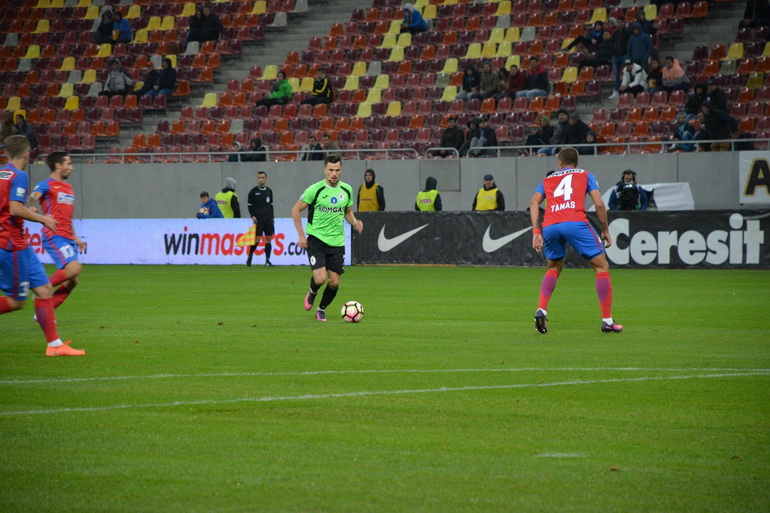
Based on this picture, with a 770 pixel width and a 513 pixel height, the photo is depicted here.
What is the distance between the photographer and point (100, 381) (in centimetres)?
884

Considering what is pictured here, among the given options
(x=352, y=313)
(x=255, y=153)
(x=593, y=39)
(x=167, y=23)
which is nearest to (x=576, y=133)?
(x=593, y=39)

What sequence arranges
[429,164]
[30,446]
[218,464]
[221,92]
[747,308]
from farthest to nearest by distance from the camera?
[221,92] < [429,164] < [747,308] < [30,446] < [218,464]

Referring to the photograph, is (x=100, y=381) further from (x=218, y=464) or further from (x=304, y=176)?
(x=304, y=176)

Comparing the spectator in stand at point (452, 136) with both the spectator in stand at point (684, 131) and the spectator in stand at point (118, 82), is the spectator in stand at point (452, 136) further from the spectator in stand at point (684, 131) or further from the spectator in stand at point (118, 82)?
the spectator in stand at point (118, 82)

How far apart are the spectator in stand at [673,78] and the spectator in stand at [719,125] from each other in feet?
7.11

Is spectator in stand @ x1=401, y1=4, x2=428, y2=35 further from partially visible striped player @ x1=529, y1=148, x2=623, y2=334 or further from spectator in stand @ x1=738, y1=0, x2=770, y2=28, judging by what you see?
→ partially visible striped player @ x1=529, y1=148, x2=623, y2=334

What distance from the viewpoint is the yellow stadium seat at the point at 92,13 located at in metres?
44.3

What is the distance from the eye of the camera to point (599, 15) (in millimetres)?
33156

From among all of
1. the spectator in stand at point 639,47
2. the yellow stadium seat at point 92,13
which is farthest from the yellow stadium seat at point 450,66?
the yellow stadium seat at point 92,13

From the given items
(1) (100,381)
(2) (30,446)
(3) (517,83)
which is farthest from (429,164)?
(2) (30,446)

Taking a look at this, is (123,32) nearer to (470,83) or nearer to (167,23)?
(167,23)

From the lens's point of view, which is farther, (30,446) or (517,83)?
(517,83)

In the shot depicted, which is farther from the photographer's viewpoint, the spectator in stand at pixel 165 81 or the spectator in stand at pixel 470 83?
the spectator in stand at pixel 165 81

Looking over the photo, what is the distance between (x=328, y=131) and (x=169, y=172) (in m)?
5.25
